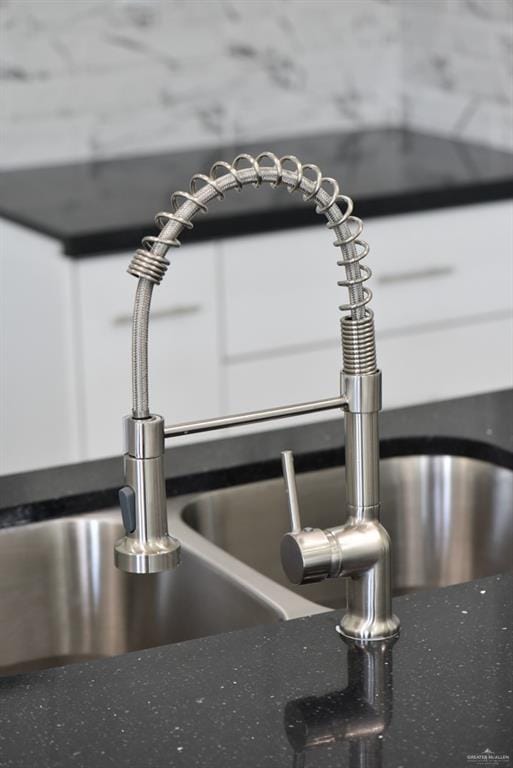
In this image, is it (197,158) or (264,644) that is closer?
(264,644)

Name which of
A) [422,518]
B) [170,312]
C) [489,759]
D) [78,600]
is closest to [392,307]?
[170,312]

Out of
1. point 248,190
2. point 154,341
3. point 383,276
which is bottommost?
point 154,341

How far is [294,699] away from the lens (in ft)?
3.59

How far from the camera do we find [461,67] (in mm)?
3510

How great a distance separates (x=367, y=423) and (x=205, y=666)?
0.77 ft

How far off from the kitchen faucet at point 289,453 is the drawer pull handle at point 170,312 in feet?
5.49

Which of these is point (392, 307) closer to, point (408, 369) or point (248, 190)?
point (408, 369)

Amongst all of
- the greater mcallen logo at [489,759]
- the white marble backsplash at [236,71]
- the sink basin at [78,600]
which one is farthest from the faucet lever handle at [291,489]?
the white marble backsplash at [236,71]

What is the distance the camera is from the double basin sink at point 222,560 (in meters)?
1.43

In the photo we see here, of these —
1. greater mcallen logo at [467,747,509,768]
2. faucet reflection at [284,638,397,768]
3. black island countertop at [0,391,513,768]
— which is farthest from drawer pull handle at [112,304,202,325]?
greater mcallen logo at [467,747,509,768]

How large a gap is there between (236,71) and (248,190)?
55cm

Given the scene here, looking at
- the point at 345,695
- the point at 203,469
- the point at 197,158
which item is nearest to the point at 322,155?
the point at 197,158

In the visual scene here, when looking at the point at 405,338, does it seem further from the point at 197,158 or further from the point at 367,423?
the point at 367,423

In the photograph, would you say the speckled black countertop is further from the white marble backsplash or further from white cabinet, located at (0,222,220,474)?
the white marble backsplash
